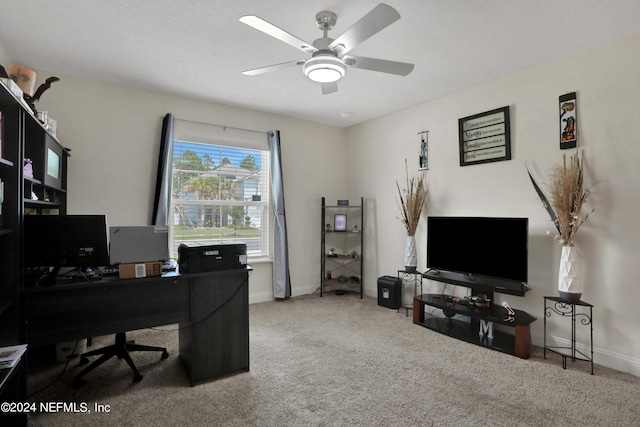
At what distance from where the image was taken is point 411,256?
4027mm

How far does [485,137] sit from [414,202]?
108 centimetres

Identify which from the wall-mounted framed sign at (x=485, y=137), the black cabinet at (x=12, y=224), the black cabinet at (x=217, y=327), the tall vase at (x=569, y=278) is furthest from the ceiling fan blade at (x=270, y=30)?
the tall vase at (x=569, y=278)

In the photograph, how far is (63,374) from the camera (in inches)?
97.3

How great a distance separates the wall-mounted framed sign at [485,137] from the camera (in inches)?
131

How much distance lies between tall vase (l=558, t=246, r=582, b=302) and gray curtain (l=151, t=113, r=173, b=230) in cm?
398

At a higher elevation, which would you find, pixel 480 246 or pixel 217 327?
pixel 480 246

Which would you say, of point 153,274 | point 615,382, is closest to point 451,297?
point 615,382

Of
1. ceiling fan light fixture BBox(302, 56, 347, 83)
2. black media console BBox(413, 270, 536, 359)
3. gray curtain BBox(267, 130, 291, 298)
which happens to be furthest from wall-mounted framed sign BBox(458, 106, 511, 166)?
gray curtain BBox(267, 130, 291, 298)

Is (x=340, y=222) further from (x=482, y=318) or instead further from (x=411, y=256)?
(x=482, y=318)

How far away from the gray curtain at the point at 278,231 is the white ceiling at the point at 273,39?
1005 millimetres

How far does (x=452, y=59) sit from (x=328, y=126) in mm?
2527

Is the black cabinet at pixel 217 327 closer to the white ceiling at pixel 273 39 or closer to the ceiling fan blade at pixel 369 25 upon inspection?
the ceiling fan blade at pixel 369 25

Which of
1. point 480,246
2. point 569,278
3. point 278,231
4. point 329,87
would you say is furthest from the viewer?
point 278,231

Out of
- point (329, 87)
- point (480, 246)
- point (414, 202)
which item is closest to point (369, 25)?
point (329, 87)
